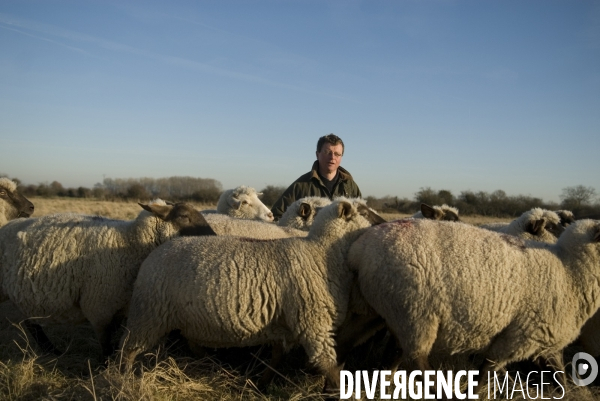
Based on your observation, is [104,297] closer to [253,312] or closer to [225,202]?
[253,312]

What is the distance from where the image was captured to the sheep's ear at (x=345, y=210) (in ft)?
13.7

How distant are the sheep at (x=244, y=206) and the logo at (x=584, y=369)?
4730 mm

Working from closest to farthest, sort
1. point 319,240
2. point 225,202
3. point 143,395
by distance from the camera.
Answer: point 143,395
point 319,240
point 225,202

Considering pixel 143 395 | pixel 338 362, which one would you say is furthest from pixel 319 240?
pixel 143 395

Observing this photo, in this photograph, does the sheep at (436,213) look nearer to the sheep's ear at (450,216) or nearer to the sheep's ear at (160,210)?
the sheep's ear at (450,216)

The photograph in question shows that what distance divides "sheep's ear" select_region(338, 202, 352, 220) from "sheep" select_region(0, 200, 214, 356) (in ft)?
4.67

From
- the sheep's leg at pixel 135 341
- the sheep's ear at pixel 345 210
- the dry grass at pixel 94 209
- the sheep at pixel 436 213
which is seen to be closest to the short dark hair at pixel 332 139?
the sheep at pixel 436 213

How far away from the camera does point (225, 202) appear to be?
827 cm

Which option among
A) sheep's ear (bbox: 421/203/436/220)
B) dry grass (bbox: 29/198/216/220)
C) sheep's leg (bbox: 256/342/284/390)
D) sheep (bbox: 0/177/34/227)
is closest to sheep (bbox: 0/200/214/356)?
sheep's leg (bbox: 256/342/284/390)

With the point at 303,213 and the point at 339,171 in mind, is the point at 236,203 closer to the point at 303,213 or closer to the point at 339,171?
the point at 339,171

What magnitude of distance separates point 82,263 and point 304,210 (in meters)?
2.67

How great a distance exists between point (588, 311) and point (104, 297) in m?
4.23

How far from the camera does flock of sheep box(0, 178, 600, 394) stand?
366 cm

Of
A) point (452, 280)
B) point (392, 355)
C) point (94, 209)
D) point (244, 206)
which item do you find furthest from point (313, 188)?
point (94, 209)
